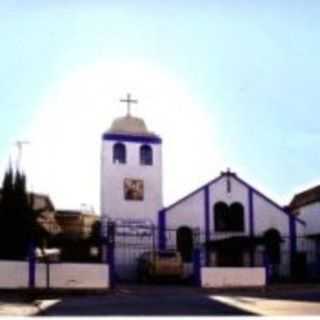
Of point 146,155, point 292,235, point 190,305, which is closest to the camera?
point 190,305

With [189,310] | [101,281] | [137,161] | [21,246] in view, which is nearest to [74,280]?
[101,281]

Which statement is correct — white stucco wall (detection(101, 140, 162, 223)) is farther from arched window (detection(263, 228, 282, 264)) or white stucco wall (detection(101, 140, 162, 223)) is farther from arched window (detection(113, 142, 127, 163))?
arched window (detection(263, 228, 282, 264))

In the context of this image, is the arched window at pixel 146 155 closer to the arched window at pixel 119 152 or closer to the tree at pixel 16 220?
the arched window at pixel 119 152

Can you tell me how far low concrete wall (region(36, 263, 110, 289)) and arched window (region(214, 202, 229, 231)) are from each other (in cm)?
1121

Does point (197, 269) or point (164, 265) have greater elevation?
point (164, 265)

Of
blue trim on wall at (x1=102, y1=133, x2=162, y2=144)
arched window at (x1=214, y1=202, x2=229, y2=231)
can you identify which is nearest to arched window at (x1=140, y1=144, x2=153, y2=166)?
blue trim on wall at (x1=102, y1=133, x2=162, y2=144)

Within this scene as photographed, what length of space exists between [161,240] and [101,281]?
9305 mm

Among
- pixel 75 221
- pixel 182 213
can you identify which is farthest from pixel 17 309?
pixel 75 221

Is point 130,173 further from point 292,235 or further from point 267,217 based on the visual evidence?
point 292,235

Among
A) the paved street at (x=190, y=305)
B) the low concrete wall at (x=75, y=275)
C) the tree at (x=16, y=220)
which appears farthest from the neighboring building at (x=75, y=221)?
the paved street at (x=190, y=305)

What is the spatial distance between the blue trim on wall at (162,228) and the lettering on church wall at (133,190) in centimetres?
135

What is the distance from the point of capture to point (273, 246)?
34.7 metres

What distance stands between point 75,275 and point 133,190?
11.2 metres

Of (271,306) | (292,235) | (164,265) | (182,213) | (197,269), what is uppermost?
(182,213)
